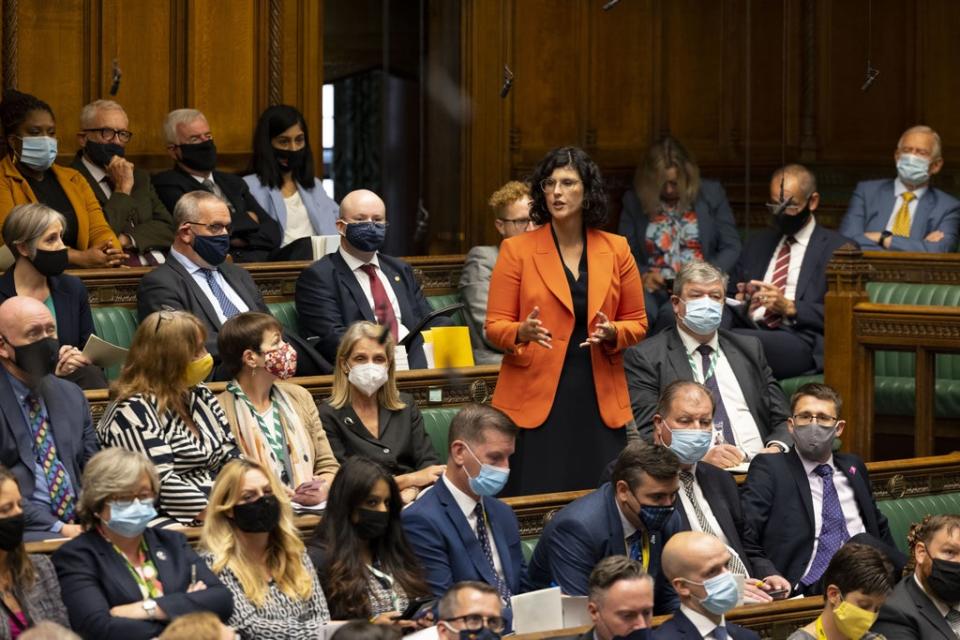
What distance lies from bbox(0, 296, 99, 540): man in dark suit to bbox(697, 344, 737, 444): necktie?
229 cm

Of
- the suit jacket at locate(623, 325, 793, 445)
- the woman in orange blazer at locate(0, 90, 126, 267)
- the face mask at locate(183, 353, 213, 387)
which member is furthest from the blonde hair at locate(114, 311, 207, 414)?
the woman in orange blazer at locate(0, 90, 126, 267)

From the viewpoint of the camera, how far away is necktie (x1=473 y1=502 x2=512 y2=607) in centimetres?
544

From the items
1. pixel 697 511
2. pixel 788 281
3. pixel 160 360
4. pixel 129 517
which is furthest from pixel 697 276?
pixel 129 517

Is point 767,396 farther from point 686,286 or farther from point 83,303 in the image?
point 83,303

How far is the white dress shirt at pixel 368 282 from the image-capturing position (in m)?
7.41

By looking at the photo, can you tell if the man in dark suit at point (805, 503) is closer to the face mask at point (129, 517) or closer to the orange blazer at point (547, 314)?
the orange blazer at point (547, 314)

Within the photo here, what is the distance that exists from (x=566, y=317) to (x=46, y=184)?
2.41 metres

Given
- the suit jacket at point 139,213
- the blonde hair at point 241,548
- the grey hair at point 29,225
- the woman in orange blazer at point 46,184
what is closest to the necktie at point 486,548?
the blonde hair at point 241,548

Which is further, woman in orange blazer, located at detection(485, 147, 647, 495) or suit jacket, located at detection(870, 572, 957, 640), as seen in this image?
woman in orange blazer, located at detection(485, 147, 647, 495)

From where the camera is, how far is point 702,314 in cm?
675

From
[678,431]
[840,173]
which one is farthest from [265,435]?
[840,173]

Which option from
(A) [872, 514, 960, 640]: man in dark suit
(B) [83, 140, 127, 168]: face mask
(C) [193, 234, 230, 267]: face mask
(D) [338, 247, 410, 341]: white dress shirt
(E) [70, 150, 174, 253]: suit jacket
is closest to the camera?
(A) [872, 514, 960, 640]: man in dark suit

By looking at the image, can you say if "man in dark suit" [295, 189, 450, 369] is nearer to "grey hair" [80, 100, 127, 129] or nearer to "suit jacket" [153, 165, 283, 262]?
"suit jacket" [153, 165, 283, 262]

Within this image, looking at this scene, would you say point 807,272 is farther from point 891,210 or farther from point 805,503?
point 805,503
